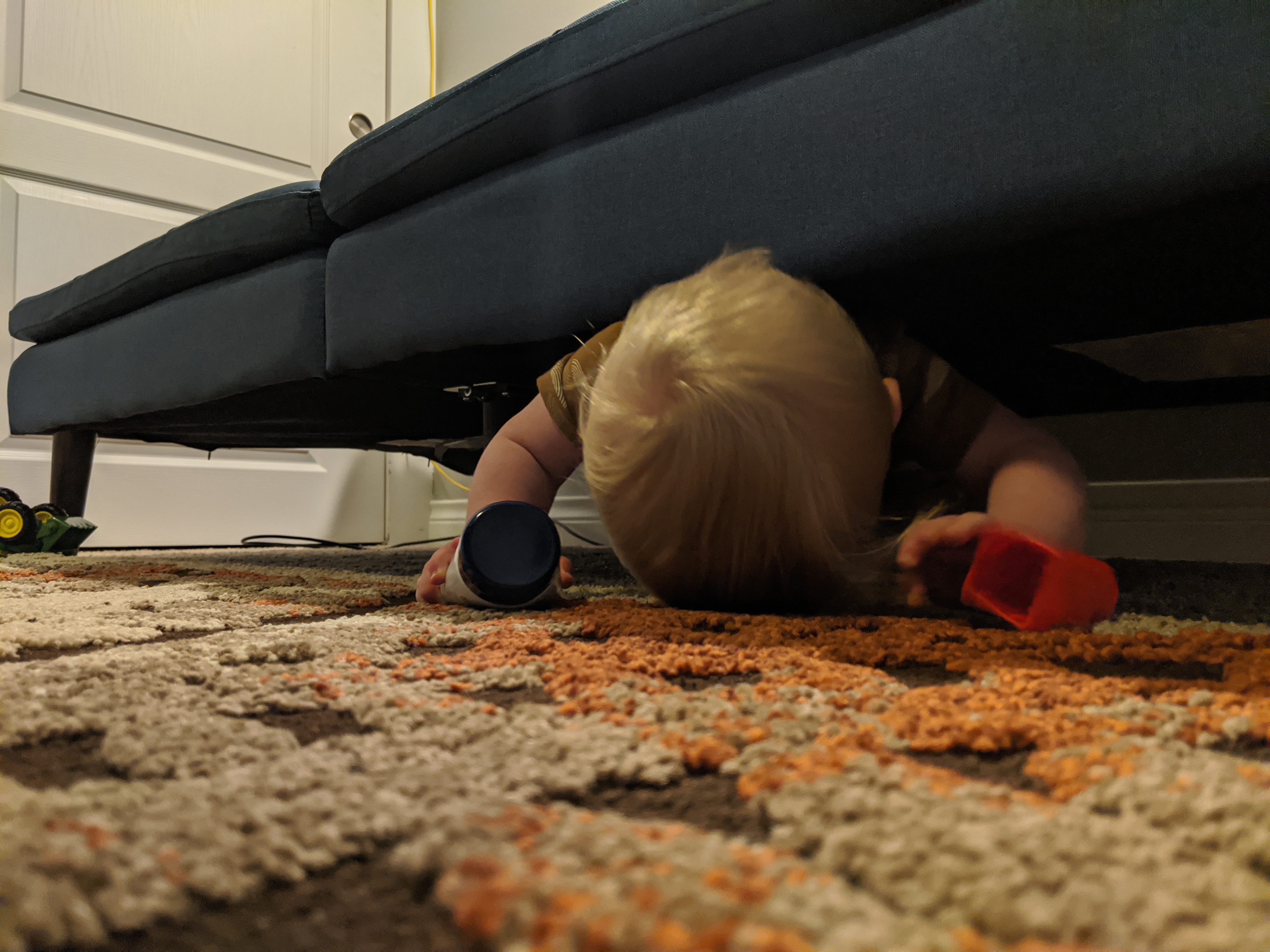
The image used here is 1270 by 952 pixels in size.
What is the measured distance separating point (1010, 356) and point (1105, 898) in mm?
732

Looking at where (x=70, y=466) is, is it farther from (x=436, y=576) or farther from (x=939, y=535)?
(x=939, y=535)

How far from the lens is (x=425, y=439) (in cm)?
150

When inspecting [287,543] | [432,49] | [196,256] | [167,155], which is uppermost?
[432,49]

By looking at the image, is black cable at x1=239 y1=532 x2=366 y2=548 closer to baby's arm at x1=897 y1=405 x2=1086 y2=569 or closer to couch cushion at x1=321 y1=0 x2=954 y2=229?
couch cushion at x1=321 y1=0 x2=954 y2=229

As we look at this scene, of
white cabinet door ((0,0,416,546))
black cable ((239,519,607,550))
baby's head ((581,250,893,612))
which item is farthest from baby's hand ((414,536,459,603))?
white cabinet door ((0,0,416,546))

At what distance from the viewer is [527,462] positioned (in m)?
0.84

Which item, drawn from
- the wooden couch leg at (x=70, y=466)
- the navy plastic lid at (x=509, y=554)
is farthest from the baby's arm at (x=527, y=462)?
the wooden couch leg at (x=70, y=466)

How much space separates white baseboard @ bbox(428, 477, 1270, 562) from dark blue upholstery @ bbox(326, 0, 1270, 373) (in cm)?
66

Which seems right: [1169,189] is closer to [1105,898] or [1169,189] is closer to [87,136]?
[1105,898]

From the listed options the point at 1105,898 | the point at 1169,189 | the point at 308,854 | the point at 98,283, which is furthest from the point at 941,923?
the point at 98,283

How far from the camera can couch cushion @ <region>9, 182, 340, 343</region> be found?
3.17 ft

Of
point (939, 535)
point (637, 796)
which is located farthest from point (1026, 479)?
point (637, 796)

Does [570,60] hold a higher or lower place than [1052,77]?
higher

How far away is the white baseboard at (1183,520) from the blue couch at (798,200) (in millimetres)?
146
